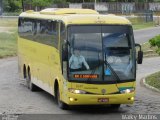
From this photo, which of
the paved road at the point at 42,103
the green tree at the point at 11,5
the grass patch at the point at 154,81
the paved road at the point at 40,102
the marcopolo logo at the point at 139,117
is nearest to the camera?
the marcopolo logo at the point at 139,117

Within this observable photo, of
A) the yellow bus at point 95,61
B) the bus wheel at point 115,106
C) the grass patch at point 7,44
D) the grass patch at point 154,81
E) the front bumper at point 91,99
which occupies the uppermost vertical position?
the yellow bus at point 95,61

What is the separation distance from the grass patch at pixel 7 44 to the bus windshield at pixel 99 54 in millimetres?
22293

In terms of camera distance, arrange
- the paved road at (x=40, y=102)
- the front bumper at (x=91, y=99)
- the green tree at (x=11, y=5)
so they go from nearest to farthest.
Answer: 1. the front bumper at (x=91, y=99)
2. the paved road at (x=40, y=102)
3. the green tree at (x=11, y=5)

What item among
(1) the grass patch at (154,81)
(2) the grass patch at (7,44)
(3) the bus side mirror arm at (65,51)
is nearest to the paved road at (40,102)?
(1) the grass patch at (154,81)

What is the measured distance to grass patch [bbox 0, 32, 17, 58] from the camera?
3975 centimetres

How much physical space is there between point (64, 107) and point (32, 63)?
5.26 m

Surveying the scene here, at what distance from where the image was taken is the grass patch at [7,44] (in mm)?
39750

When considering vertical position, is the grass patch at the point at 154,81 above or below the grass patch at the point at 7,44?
above

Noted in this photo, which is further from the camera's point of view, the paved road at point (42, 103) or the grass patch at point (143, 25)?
the grass patch at point (143, 25)

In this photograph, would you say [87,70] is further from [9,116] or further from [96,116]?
[9,116]

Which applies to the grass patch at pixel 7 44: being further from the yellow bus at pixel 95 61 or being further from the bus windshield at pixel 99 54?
the bus windshield at pixel 99 54

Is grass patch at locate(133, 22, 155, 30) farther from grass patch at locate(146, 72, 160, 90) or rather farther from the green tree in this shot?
grass patch at locate(146, 72, 160, 90)

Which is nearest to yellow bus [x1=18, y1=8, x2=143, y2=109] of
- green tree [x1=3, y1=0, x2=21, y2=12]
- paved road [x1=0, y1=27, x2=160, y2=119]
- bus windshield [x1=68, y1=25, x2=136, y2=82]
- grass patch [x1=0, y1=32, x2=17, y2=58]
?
bus windshield [x1=68, y1=25, x2=136, y2=82]

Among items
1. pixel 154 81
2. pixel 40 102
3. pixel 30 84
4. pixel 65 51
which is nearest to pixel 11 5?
pixel 154 81
